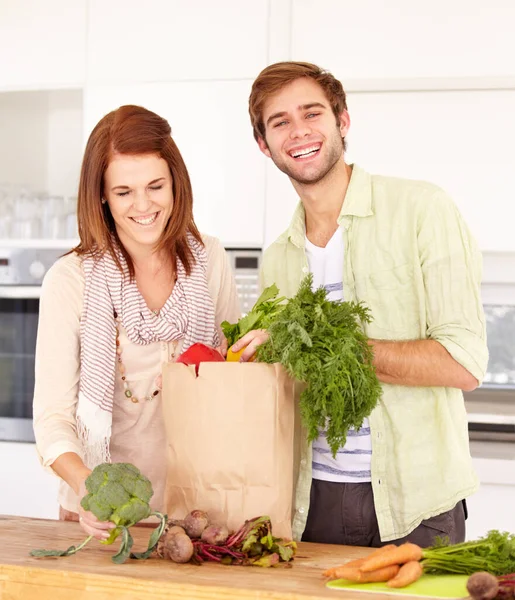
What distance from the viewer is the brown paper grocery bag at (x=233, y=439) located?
1.42 metres

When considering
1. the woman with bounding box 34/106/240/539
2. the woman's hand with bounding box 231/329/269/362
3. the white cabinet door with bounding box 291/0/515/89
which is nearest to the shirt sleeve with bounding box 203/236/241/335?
the woman with bounding box 34/106/240/539

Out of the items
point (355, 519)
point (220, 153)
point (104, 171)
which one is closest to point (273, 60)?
point (220, 153)

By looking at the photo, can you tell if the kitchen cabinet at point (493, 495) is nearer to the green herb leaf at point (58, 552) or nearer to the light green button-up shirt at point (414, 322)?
the light green button-up shirt at point (414, 322)

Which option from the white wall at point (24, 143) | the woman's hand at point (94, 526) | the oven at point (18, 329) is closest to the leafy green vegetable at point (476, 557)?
the woman's hand at point (94, 526)

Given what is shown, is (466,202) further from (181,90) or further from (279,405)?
(279,405)

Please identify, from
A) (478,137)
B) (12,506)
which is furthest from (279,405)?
(12,506)

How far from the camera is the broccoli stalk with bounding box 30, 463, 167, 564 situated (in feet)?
4.34

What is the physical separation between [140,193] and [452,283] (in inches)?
26.3

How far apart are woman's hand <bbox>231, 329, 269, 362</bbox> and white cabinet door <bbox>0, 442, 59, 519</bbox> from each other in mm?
A: 2112

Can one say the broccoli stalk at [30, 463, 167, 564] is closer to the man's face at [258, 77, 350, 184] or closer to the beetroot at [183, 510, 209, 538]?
the beetroot at [183, 510, 209, 538]

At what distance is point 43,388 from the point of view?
168cm

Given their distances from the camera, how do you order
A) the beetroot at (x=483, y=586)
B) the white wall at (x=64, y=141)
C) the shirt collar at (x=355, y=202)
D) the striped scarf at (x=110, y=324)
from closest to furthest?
the beetroot at (x=483, y=586)
the striped scarf at (x=110, y=324)
the shirt collar at (x=355, y=202)
the white wall at (x=64, y=141)

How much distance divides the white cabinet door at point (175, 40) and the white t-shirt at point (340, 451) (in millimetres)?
1600

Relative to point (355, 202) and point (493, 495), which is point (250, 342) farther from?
point (493, 495)
